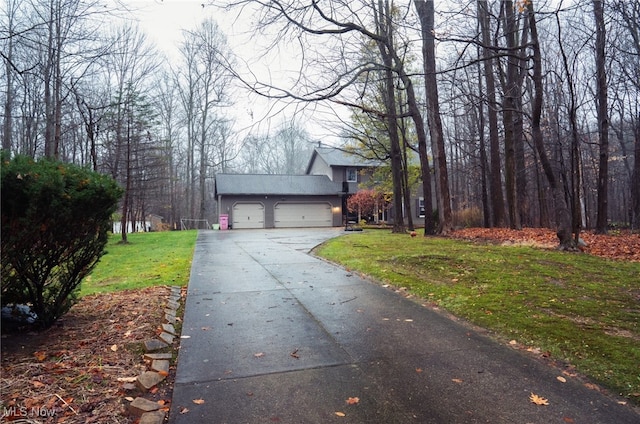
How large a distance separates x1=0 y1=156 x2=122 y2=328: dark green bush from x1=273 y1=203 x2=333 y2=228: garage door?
78.6 feet

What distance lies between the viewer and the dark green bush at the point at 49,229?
3.07m

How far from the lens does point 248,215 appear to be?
27.6m

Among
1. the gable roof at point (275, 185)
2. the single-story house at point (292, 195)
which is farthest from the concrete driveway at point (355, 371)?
the gable roof at point (275, 185)

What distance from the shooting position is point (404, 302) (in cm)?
504

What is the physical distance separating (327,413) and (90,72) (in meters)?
10.0

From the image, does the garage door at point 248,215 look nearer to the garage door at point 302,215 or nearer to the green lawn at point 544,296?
the garage door at point 302,215

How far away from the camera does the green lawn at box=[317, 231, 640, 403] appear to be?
3.16 m

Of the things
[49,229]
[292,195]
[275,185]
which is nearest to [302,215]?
[292,195]

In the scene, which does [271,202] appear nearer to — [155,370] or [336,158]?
[336,158]

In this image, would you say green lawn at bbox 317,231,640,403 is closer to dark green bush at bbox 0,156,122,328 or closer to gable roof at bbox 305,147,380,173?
dark green bush at bbox 0,156,122,328

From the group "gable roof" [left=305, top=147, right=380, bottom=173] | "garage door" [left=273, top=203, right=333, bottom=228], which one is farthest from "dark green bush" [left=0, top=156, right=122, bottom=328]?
"gable roof" [left=305, top=147, right=380, bottom=173]

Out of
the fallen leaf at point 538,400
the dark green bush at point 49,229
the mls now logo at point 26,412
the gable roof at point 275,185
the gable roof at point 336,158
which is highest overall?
the gable roof at point 336,158

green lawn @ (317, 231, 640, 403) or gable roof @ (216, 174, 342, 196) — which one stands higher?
gable roof @ (216, 174, 342, 196)

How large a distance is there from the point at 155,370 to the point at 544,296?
467 cm
